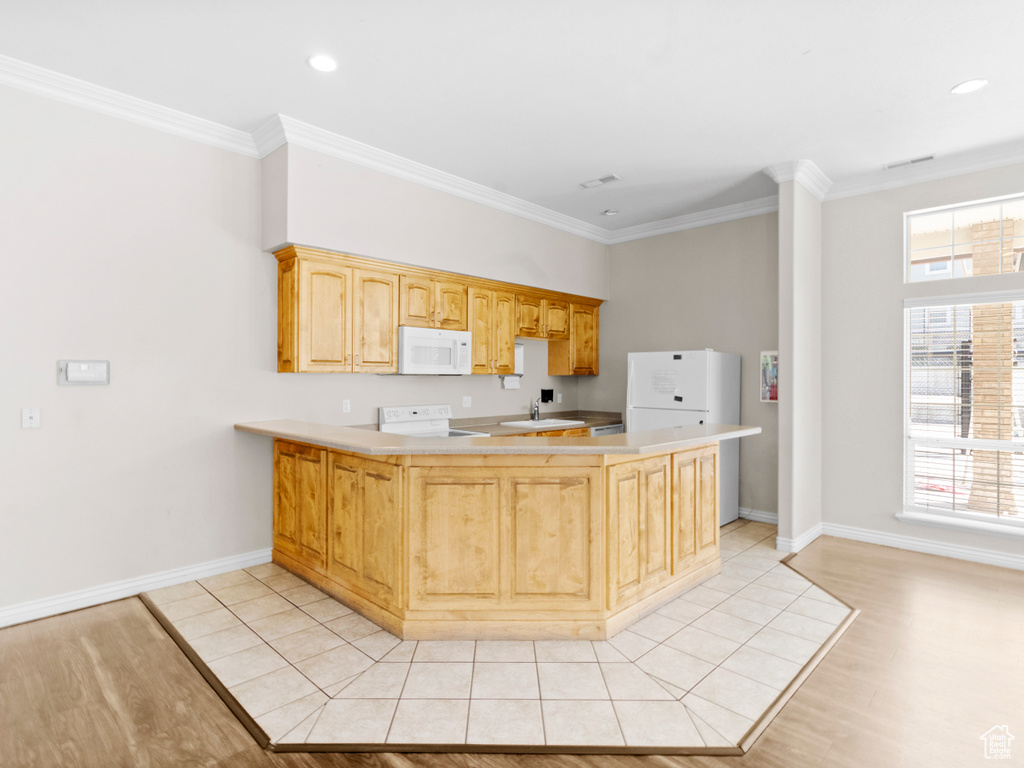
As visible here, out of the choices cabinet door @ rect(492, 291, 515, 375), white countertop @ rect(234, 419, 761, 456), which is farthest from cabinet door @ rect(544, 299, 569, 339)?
white countertop @ rect(234, 419, 761, 456)

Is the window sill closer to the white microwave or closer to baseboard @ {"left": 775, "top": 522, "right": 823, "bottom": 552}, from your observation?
baseboard @ {"left": 775, "top": 522, "right": 823, "bottom": 552}

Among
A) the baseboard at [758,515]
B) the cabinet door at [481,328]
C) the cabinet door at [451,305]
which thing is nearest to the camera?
the cabinet door at [451,305]

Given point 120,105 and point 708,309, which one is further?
point 708,309

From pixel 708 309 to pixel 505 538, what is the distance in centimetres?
369

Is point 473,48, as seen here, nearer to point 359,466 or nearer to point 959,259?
point 359,466

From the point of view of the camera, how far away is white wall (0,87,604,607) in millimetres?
3035

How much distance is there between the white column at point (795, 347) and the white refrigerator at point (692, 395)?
581 mm

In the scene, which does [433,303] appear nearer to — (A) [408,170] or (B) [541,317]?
(A) [408,170]

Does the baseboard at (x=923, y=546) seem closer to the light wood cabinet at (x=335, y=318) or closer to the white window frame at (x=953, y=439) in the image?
the white window frame at (x=953, y=439)

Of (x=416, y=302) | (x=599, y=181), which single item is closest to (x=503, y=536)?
(x=416, y=302)

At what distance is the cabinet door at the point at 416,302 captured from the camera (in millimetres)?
4371

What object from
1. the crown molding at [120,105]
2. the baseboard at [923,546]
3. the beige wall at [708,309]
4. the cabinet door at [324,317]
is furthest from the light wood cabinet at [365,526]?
the baseboard at [923,546]

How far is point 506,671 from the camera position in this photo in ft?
8.25

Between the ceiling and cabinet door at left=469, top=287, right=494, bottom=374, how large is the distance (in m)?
1.19
